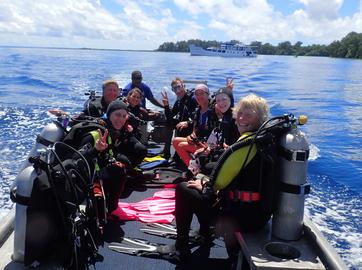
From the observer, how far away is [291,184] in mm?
2395

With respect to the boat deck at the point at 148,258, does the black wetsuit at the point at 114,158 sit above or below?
above

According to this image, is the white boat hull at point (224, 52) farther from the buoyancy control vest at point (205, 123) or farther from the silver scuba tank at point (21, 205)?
the silver scuba tank at point (21, 205)

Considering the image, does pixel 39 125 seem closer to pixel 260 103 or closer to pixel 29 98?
pixel 29 98

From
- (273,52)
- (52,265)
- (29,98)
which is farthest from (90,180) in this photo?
(273,52)

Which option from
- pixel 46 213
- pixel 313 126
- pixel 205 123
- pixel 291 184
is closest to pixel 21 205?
pixel 46 213

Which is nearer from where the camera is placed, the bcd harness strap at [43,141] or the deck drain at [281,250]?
the deck drain at [281,250]

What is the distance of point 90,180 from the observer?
2467 millimetres

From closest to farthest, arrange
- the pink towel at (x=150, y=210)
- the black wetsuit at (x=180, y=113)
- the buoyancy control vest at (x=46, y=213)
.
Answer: the buoyancy control vest at (x=46, y=213), the pink towel at (x=150, y=210), the black wetsuit at (x=180, y=113)

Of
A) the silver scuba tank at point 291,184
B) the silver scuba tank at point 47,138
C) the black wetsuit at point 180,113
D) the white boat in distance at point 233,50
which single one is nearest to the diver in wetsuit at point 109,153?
the silver scuba tank at point 47,138

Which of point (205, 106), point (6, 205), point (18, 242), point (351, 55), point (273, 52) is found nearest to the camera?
point (18, 242)

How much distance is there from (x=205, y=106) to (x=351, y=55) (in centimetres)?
5989

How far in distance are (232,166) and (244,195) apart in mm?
209

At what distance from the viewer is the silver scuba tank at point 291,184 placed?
7.73ft

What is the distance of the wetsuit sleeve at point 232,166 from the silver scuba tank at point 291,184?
24 centimetres
